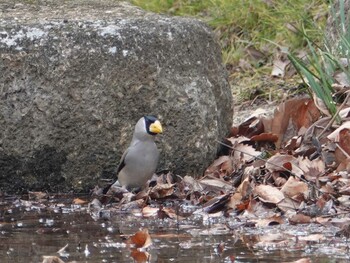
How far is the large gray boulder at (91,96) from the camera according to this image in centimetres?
638

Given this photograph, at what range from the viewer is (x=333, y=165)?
6.35 m

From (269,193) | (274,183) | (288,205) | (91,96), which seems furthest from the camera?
(91,96)

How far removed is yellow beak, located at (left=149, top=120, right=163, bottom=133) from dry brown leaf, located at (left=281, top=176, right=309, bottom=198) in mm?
852

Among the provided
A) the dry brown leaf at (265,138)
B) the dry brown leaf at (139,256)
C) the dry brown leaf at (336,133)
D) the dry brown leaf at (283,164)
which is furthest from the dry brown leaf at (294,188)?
the dry brown leaf at (139,256)

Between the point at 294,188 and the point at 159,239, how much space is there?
1086 mm

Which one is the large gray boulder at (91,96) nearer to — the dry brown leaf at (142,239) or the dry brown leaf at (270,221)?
the dry brown leaf at (270,221)

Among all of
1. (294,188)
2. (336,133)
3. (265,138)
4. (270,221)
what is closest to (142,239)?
(270,221)

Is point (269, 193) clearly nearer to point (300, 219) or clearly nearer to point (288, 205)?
point (288, 205)

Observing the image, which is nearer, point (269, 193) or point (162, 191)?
point (269, 193)

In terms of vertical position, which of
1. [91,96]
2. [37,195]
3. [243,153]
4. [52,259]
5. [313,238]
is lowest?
[37,195]

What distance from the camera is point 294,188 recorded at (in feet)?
19.4

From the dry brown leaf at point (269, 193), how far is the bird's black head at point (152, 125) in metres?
0.71

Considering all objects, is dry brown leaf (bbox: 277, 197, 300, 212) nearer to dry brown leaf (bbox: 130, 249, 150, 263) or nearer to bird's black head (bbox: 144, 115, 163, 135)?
bird's black head (bbox: 144, 115, 163, 135)

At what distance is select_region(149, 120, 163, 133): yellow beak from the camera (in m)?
6.21
